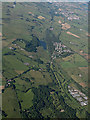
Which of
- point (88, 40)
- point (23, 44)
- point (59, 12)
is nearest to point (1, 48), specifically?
point (23, 44)

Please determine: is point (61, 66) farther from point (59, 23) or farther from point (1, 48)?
point (59, 23)

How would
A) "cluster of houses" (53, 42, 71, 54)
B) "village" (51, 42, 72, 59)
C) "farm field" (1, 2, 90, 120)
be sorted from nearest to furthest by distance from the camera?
"farm field" (1, 2, 90, 120) → "village" (51, 42, 72, 59) → "cluster of houses" (53, 42, 71, 54)

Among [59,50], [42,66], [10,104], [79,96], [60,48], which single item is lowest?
[79,96]

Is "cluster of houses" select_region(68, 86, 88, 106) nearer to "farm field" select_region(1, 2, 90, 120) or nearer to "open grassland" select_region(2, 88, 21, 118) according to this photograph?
"farm field" select_region(1, 2, 90, 120)

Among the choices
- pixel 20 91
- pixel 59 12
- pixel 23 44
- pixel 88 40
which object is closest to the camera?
pixel 20 91

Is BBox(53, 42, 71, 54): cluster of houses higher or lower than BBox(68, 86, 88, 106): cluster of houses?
higher

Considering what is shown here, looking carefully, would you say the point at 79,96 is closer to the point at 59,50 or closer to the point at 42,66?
the point at 42,66

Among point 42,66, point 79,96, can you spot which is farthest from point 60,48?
point 79,96

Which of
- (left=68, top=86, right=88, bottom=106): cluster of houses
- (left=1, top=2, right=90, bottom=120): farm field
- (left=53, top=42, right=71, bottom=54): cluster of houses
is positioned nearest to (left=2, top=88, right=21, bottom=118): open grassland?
(left=1, top=2, right=90, bottom=120): farm field
